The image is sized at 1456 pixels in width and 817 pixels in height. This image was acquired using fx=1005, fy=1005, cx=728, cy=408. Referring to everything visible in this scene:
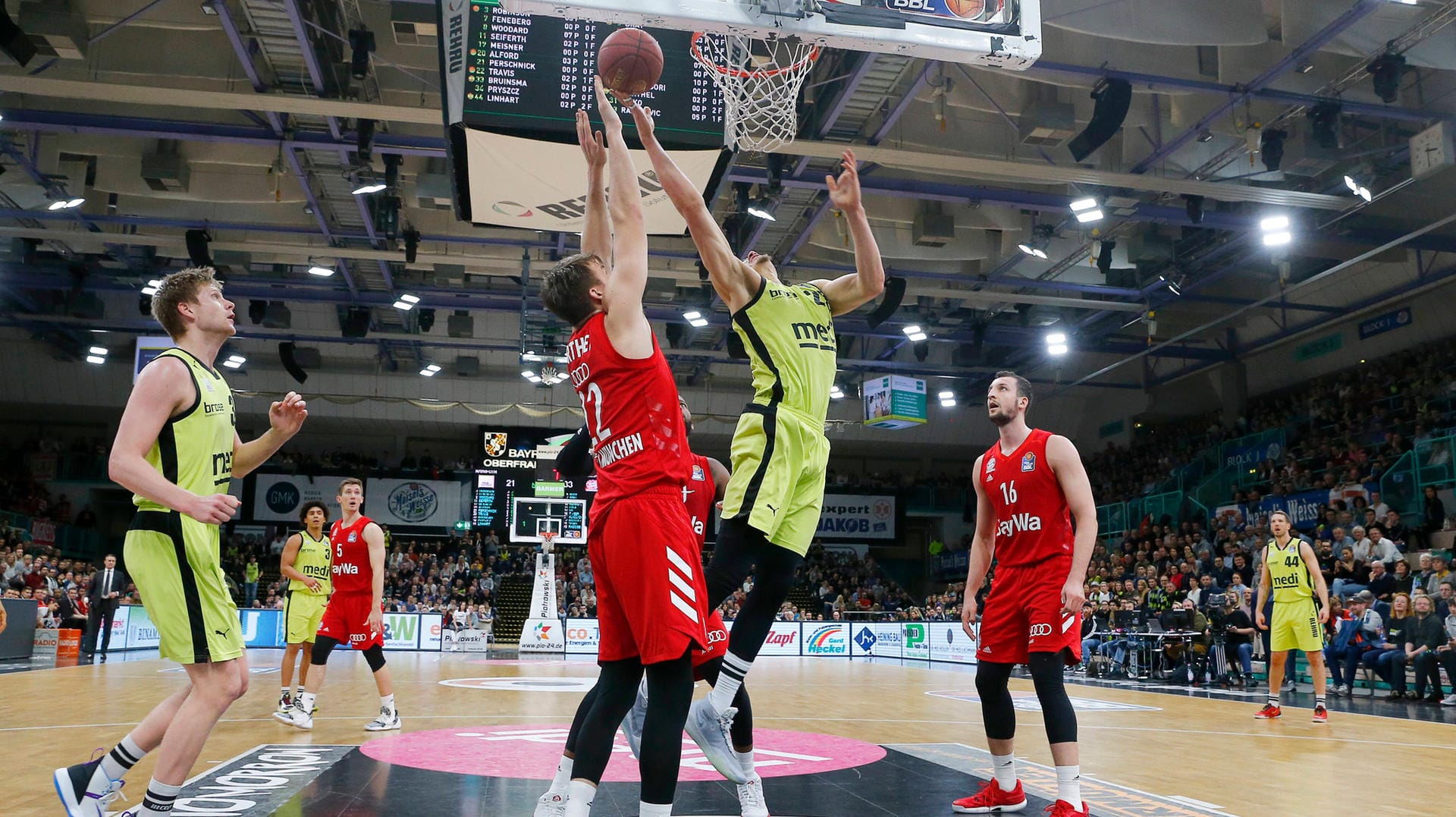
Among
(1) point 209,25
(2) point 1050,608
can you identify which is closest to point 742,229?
(1) point 209,25

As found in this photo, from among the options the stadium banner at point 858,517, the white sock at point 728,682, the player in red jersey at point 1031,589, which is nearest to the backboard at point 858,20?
the player in red jersey at point 1031,589

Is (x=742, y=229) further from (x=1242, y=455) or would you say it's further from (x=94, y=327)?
(x=94, y=327)

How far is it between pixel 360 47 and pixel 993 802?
479 inches

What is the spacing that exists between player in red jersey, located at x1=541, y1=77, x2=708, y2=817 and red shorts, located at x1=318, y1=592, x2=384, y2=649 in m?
5.19

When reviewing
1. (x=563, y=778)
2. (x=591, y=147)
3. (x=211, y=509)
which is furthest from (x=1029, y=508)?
(x=211, y=509)

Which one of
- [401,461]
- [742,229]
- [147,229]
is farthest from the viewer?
[401,461]

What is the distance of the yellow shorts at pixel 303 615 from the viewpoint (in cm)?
888

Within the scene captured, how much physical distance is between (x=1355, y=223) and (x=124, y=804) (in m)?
22.9

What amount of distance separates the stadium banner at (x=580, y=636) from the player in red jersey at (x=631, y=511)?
20832mm

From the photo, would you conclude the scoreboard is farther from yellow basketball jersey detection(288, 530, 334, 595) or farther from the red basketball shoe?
the red basketball shoe

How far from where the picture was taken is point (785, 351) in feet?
14.0

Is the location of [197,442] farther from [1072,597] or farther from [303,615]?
[303,615]

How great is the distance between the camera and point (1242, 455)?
26.5m

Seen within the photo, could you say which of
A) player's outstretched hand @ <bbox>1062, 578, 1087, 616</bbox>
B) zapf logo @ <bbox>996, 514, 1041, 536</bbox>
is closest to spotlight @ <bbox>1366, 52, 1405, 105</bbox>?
zapf logo @ <bbox>996, 514, 1041, 536</bbox>
